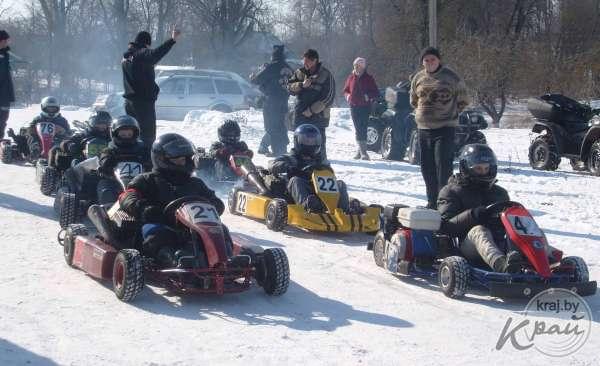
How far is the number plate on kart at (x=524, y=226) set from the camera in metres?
7.42

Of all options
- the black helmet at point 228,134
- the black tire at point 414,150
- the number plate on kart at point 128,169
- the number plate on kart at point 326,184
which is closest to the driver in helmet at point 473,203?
the number plate on kart at point 326,184

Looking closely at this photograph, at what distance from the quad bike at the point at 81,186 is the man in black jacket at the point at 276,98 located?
6.65 meters

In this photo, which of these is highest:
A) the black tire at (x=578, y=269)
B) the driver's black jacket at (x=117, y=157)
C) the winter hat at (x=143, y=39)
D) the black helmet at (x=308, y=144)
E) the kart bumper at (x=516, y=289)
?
the winter hat at (x=143, y=39)

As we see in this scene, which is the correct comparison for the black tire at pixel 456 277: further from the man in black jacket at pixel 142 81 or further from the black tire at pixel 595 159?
the black tire at pixel 595 159

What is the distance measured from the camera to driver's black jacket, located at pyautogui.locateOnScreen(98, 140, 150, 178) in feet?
33.2

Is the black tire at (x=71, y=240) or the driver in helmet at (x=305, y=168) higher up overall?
the driver in helmet at (x=305, y=168)

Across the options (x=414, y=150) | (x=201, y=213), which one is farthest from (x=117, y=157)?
(x=414, y=150)

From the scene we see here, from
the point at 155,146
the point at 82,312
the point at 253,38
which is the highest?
the point at 253,38

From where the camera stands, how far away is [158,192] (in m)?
7.78

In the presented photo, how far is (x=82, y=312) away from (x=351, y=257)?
10.6ft

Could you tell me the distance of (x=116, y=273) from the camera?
7156 mm

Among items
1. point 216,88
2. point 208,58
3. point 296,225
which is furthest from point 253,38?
point 296,225

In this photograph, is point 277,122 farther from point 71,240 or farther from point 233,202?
point 71,240

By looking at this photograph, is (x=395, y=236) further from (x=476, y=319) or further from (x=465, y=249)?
(x=476, y=319)
